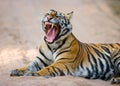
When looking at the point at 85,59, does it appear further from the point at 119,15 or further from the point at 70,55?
the point at 119,15

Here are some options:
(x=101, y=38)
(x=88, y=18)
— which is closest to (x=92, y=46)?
(x=101, y=38)

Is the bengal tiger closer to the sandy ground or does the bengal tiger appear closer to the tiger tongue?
the tiger tongue

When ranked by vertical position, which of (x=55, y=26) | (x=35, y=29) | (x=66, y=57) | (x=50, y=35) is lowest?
(x=66, y=57)

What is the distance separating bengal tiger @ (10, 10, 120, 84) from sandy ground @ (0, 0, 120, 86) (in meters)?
0.20

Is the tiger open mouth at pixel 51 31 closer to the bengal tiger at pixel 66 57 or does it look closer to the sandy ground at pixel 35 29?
the bengal tiger at pixel 66 57

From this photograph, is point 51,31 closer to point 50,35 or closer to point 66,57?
point 50,35

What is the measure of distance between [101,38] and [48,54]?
3.73m

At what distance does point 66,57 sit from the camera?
6.73 metres

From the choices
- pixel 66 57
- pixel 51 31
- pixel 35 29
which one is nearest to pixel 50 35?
pixel 51 31

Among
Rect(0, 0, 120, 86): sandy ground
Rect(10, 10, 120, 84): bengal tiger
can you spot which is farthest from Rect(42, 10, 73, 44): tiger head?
Rect(0, 0, 120, 86): sandy ground

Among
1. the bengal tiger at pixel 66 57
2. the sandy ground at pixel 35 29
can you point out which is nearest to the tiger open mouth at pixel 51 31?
the bengal tiger at pixel 66 57

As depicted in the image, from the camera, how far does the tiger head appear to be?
6.63 metres

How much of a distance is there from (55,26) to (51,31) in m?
0.09

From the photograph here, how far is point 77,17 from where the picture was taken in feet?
40.9
